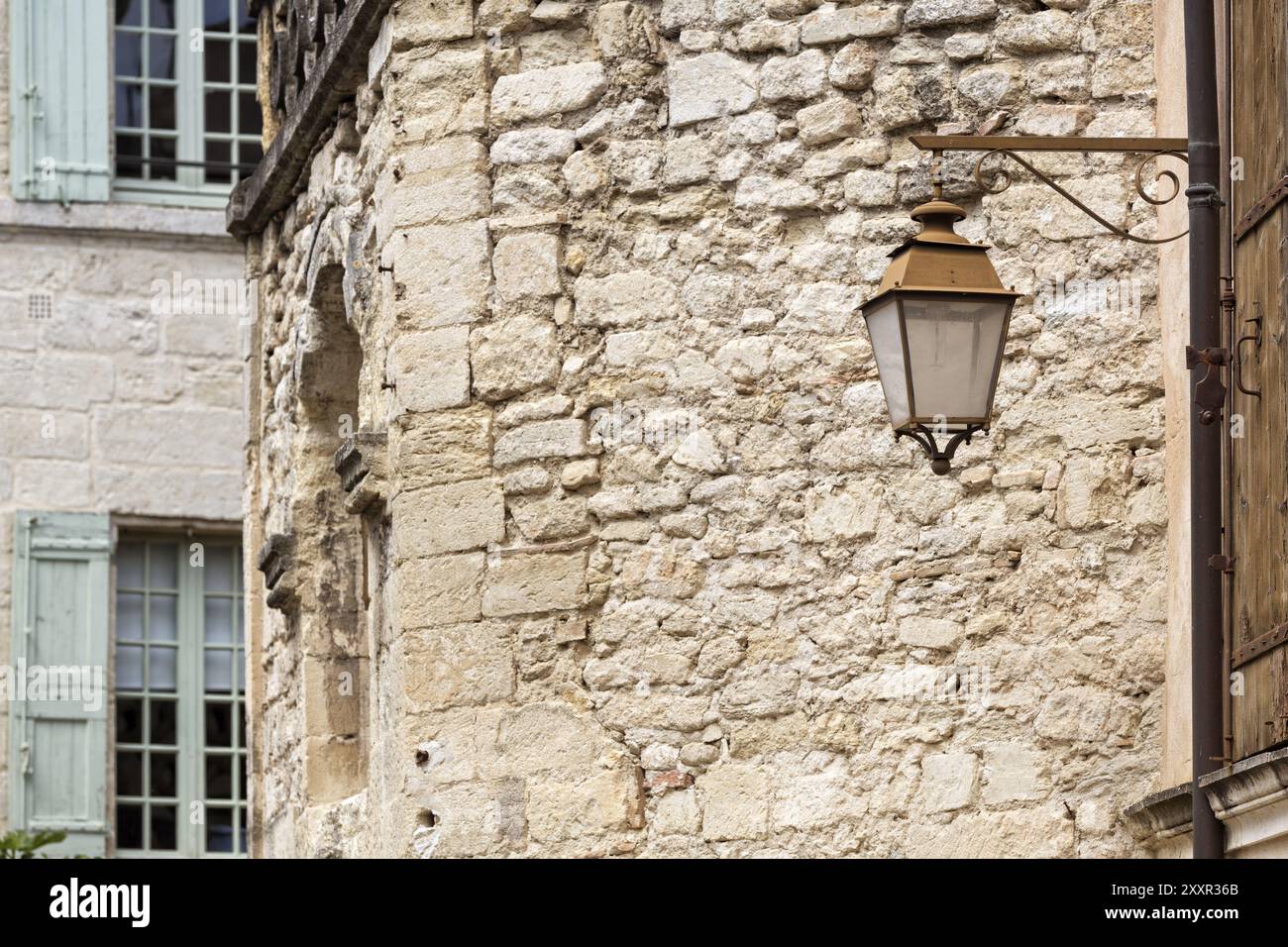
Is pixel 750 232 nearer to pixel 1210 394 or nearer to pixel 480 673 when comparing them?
pixel 480 673

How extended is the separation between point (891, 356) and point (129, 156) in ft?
23.6

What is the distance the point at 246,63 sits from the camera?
12148 millimetres

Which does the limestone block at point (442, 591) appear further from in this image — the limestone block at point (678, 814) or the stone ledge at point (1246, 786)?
the stone ledge at point (1246, 786)

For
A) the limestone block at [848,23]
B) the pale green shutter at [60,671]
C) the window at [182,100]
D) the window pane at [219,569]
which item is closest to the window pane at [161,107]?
the window at [182,100]

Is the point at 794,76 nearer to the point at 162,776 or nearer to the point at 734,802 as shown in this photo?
the point at 734,802

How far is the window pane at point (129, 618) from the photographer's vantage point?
11.6 meters

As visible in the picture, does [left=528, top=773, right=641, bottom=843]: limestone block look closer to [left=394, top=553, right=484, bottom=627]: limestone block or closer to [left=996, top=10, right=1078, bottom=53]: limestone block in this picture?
[left=394, top=553, right=484, bottom=627]: limestone block

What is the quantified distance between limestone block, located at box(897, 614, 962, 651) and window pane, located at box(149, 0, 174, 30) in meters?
6.45

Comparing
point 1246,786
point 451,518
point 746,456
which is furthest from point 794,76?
point 1246,786

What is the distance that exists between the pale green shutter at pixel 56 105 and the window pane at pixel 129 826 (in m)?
2.75

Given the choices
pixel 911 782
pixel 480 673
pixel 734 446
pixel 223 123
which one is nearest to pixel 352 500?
pixel 480 673

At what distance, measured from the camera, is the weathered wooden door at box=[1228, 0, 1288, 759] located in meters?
5.63

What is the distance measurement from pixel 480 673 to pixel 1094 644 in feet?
5.60

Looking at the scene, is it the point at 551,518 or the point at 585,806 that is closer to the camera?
the point at 585,806
